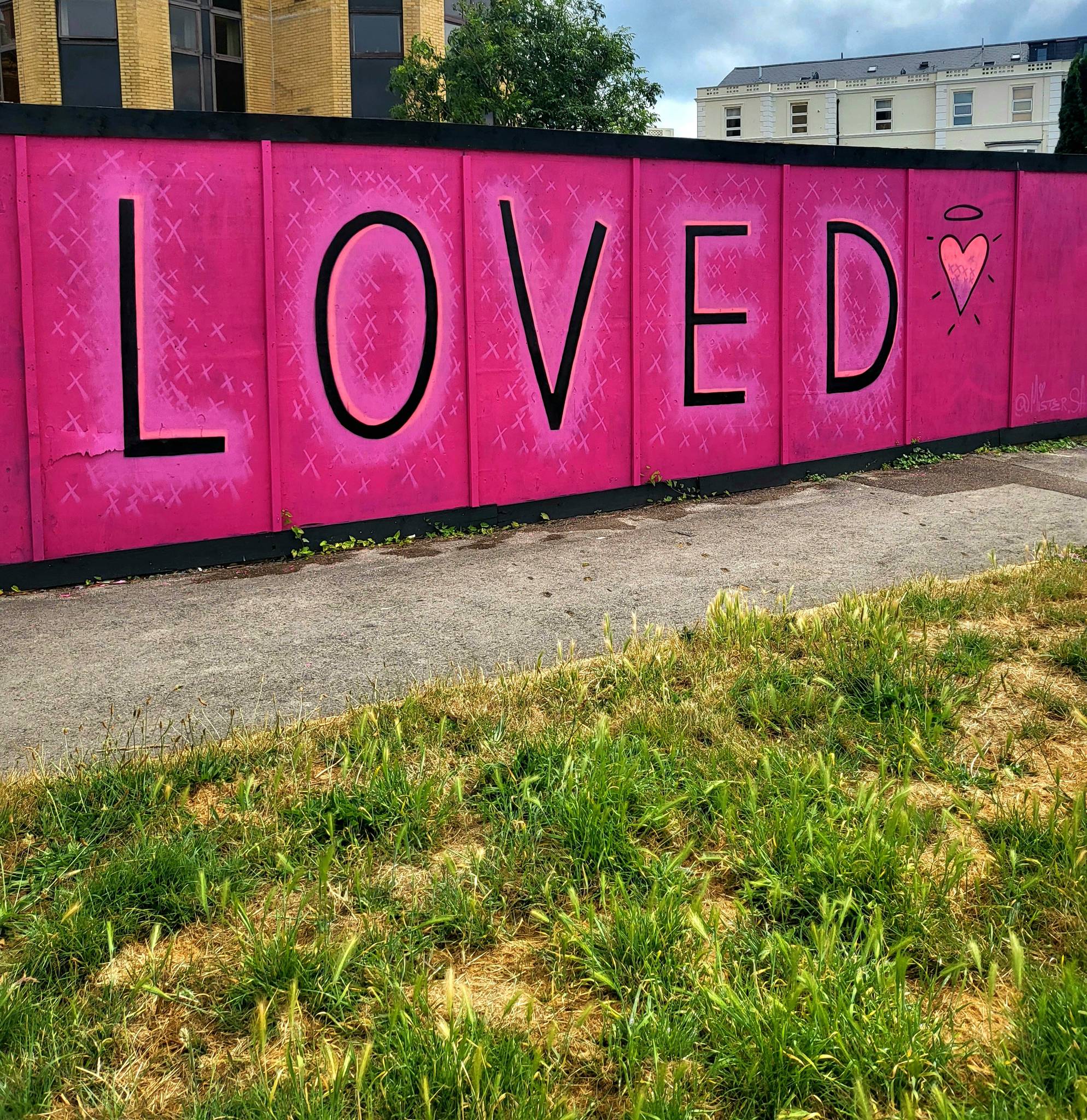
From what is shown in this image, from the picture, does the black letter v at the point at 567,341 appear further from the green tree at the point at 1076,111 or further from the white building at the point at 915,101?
the white building at the point at 915,101

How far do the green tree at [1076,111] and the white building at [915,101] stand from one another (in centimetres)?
4633

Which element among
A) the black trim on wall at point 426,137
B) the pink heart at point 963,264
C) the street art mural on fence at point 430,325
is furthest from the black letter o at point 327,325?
the pink heart at point 963,264

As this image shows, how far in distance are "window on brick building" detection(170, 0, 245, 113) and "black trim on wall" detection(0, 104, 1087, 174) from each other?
20999mm

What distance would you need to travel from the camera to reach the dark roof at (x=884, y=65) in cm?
7775

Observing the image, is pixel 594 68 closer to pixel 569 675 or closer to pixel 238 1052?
pixel 569 675

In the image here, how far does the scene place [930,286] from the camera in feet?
34.3

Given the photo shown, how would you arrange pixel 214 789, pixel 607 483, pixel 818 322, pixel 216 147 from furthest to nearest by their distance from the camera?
pixel 818 322 < pixel 607 483 < pixel 216 147 < pixel 214 789

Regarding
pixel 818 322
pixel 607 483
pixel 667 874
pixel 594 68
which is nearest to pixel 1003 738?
pixel 667 874

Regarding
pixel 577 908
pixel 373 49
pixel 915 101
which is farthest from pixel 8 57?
pixel 915 101

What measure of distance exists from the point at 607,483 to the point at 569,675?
172 inches

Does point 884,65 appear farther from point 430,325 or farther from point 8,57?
point 430,325

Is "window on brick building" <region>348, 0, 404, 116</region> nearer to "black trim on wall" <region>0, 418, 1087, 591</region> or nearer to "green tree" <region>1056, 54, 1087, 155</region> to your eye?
"green tree" <region>1056, 54, 1087, 155</region>

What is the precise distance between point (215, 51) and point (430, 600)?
26.0 m

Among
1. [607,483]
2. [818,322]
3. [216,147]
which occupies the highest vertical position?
[216,147]
